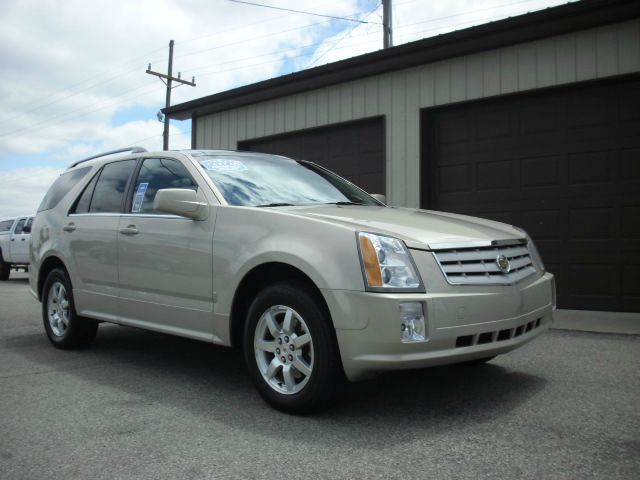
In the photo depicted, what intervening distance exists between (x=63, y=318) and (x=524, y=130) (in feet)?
20.4

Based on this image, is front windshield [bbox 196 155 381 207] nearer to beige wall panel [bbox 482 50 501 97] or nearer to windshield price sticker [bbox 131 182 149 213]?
windshield price sticker [bbox 131 182 149 213]

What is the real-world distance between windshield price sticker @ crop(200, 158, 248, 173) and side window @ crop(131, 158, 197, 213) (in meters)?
0.16

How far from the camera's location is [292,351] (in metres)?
3.40

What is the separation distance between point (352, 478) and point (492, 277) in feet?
4.69

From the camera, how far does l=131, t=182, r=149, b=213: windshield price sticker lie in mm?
4672

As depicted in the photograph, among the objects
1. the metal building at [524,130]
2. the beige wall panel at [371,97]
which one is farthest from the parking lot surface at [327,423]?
the beige wall panel at [371,97]

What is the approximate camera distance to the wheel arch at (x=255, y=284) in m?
3.45

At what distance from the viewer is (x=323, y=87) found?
10.3 m

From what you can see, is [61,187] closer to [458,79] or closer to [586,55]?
[458,79]

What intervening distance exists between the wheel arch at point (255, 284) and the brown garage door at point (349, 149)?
6.00m

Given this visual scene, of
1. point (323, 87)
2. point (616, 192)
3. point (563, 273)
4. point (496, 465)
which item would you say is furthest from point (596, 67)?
point (496, 465)

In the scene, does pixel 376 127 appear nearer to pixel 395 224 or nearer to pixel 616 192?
pixel 616 192

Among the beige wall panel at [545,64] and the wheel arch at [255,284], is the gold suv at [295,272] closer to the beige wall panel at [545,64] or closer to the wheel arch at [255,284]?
the wheel arch at [255,284]

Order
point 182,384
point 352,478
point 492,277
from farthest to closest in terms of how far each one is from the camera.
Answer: point 182,384
point 492,277
point 352,478
